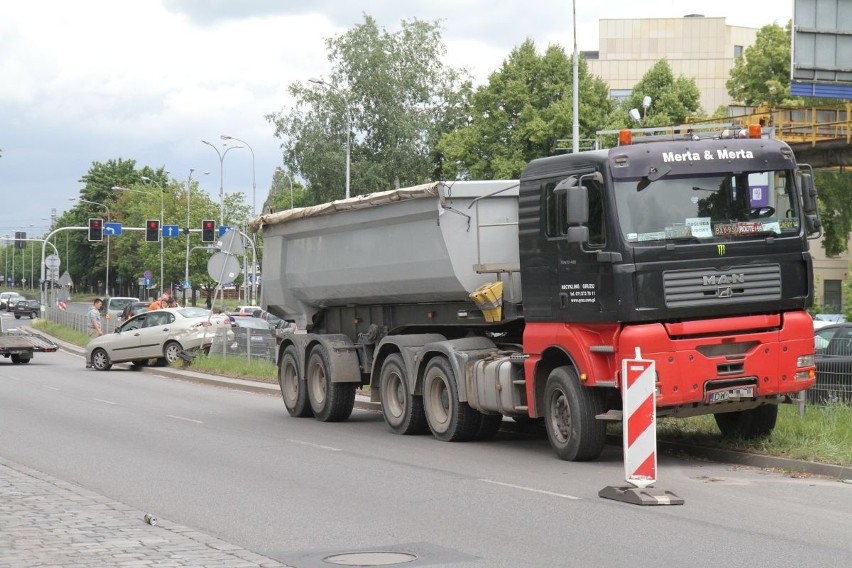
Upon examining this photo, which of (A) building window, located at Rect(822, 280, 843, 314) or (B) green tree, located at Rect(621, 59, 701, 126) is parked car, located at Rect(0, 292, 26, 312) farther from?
(A) building window, located at Rect(822, 280, 843, 314)

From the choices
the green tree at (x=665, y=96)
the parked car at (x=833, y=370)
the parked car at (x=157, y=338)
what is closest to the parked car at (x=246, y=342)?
the parked car at (x=157, y=338)

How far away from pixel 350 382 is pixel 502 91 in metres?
43.5

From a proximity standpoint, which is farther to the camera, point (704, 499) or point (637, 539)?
point (704, 499)

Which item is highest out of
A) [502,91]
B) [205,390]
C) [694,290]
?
[502,91]

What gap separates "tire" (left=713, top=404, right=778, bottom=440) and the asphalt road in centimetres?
85

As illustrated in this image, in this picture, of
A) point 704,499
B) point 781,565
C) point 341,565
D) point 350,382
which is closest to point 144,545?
point 341,565

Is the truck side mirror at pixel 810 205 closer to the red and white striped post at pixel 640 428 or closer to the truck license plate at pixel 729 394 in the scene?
the truck license plate at pixel 729 394

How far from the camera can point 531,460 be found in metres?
14.2

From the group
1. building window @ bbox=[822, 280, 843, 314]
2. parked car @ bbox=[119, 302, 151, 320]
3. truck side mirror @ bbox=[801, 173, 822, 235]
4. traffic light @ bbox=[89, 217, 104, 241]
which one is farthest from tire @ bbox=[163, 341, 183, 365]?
building window @ bbox=[822, 280, 843, 314]

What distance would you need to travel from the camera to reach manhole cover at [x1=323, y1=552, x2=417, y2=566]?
8320 millimetres

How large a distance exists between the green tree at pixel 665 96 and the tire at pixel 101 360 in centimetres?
3542

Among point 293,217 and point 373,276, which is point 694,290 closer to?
point 373,276

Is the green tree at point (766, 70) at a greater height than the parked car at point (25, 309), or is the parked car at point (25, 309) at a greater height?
the green tree at point (766, 70)

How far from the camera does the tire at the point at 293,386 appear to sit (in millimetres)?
20328
